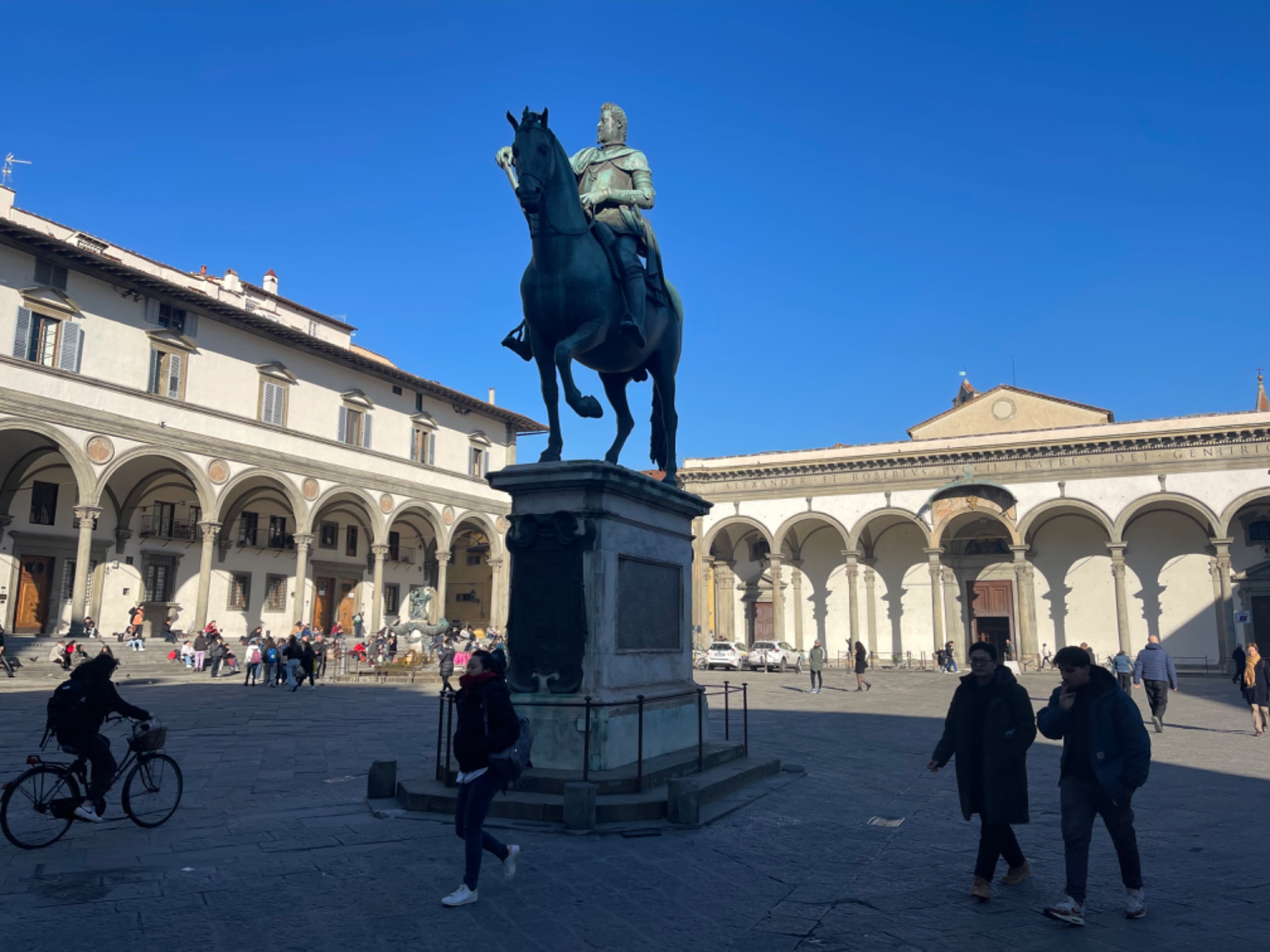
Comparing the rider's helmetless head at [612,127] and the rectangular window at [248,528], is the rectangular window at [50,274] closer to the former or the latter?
the rectangular window at [248,528]

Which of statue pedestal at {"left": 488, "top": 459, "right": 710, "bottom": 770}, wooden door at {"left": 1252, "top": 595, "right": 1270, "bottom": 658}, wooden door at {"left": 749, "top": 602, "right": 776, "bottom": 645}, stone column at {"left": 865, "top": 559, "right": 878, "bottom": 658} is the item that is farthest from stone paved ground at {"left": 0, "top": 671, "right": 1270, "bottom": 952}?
wooden door at {"left": 749, "top": 602, "right": 776, "bottom": 645}

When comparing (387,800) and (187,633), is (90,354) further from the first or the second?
(387,800)

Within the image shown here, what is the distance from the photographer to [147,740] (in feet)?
19.7

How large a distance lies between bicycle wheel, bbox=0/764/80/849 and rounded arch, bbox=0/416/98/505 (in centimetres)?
1951

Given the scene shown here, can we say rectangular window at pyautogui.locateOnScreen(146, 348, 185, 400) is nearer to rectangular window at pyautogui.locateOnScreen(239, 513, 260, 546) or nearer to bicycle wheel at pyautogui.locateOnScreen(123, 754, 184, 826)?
rectangular window at pyautogui.locateOnScreen(239, 513, 260, 546)

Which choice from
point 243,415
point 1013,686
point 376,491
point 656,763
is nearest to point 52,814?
point 656,763

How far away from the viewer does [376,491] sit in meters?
32.3

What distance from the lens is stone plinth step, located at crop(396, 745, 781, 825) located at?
5.71 meters

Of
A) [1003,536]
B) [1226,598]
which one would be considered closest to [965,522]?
[1003,536]

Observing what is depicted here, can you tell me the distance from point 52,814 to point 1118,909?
19.4ft

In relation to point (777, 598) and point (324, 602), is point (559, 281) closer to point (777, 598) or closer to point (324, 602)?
point (324, 602)

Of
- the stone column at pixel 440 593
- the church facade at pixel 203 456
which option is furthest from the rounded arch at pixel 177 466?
the stone column at pixel 440 593

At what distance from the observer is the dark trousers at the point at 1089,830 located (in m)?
4.11

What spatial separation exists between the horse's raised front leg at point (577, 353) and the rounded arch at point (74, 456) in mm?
20230
